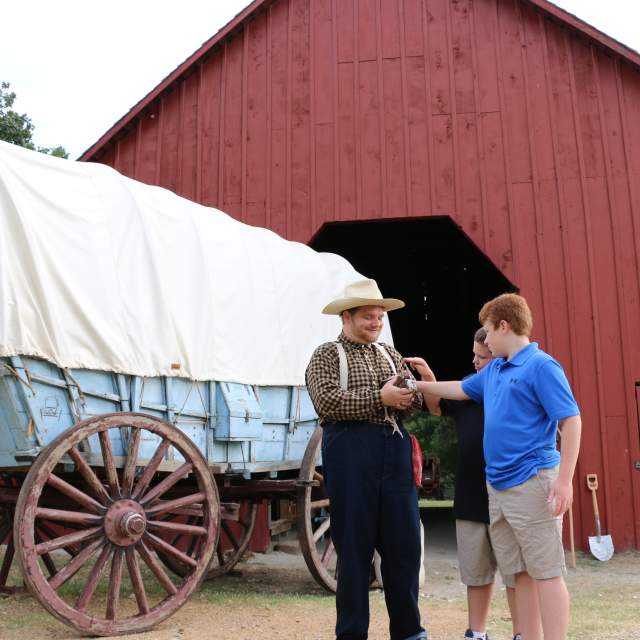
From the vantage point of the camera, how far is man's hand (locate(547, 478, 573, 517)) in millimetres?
3010

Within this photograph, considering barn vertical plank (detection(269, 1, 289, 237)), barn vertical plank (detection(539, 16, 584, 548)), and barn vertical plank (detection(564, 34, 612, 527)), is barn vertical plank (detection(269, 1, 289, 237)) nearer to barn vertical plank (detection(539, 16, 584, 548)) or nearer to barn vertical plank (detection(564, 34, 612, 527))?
barn vertical plank (detection(539, 16, 584, 548))

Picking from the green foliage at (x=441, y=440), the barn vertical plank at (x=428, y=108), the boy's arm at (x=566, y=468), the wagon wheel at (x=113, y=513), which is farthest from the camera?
the green foliage at (x=441, y=440)

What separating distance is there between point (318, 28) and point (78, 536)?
7772 millimetres

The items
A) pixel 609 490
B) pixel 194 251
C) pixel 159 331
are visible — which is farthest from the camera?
pixel 609 490

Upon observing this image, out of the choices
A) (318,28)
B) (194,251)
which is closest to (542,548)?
(194,251)

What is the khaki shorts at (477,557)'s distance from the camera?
3.70m

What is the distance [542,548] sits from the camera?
10.2 feet

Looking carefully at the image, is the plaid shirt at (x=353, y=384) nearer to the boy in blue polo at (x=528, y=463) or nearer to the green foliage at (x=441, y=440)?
the boy in blue polo at (x=528, y=463)

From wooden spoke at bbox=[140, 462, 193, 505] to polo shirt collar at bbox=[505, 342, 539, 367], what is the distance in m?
2.38

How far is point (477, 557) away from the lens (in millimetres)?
3715

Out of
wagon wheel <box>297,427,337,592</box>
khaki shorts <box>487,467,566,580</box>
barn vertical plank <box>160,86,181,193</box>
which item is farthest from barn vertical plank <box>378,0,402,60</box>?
khaki shorts <box>487,467,566,580</box>

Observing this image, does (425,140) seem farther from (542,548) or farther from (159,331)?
(542,548)

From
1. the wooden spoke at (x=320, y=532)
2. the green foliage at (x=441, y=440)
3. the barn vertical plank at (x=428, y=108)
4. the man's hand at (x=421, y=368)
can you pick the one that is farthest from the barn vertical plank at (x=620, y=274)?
the green foliage at (x=441, y=440)

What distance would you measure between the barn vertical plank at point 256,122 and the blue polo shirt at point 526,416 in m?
6.72
